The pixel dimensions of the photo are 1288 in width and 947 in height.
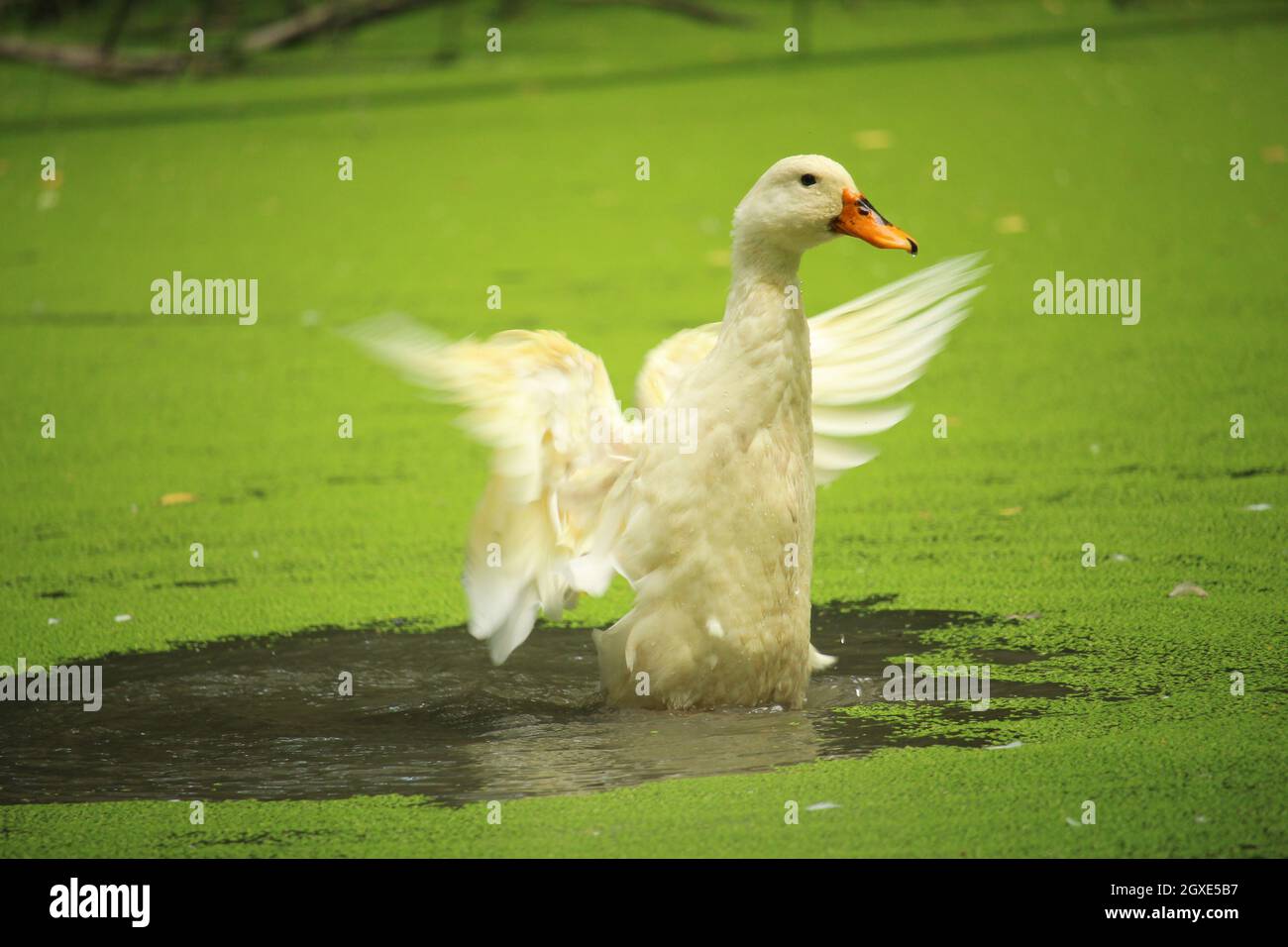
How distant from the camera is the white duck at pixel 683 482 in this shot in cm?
354

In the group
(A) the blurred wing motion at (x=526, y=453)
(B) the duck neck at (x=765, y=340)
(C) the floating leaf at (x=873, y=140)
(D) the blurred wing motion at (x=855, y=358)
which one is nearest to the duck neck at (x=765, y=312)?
(B) the duck neck at (x=765, y=340)

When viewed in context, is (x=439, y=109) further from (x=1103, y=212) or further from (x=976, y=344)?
(x=976, y=344)

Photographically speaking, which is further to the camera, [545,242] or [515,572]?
[545,242]

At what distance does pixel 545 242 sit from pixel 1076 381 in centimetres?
304

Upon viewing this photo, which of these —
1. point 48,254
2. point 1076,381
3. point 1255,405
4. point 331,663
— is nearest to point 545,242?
point 48,254

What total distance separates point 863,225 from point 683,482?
0.60m

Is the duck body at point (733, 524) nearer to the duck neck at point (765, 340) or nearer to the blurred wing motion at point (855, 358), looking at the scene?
the duck neck at point (765, 340)

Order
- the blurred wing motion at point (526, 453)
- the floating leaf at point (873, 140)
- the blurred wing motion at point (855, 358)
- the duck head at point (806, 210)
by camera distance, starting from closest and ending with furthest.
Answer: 1. the duck head at point (806, 210)
2. the blurred wing motion at point (526, 453)
3. the blurred wing motion at point (855, 358)
4. the floating leaf at point (873, 140)

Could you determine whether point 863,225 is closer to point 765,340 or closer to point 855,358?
point 765,340

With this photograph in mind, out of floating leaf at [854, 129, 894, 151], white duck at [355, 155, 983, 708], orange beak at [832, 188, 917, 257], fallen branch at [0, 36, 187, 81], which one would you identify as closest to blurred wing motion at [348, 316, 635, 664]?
white duck at [355, 155, 983, 708]

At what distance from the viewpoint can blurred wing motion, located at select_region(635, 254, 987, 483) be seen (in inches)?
159

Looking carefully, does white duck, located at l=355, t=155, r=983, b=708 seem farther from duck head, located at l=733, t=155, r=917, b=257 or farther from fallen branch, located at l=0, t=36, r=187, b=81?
fallen branch, located at l=0, t=36, r=187, b=81

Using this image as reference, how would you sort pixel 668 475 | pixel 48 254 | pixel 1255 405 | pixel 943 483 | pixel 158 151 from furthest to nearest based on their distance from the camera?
pixel 158 151 < pixel 48 254 < pixel 1255 405 < pixel 943 483 < pixel 668 475

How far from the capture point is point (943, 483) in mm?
5105
